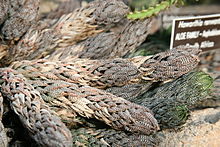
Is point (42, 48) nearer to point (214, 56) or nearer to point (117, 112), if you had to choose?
point (117, 112)

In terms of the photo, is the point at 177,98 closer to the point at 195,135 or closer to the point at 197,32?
the point at 195,135

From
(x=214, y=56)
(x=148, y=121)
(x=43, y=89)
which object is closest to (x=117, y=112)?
(x=148, y=121)

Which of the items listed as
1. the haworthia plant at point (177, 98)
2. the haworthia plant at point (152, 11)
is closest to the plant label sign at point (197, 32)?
the haworthia plant at point (152, 11)

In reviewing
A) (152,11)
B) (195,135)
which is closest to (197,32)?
(152,11)

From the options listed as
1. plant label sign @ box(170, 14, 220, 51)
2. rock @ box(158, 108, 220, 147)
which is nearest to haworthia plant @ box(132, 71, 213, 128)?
rock @ box(158, 108, 220, 147)

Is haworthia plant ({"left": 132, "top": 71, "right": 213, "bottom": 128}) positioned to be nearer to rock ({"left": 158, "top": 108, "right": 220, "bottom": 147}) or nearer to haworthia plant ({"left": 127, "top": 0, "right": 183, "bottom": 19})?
rock ({"left": 158, "top": 108, "right": 220, "bottom": 147})

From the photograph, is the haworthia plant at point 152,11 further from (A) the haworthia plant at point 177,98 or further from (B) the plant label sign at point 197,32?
(A) the haworthia plant at point 177,98
